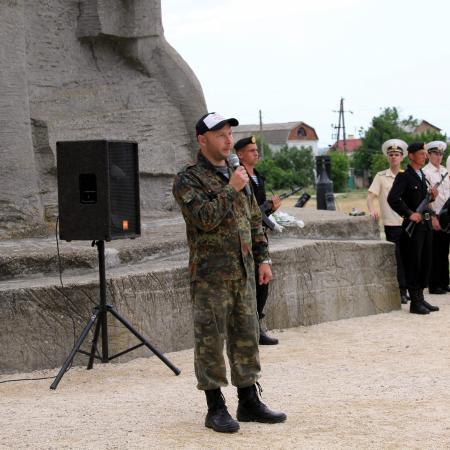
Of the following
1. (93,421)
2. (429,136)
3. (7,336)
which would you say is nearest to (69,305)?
(7,336)

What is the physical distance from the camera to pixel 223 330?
17.7 ft

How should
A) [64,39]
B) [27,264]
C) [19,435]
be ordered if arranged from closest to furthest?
[19,435]
[27,264]
[64,39]

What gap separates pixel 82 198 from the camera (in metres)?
7.02

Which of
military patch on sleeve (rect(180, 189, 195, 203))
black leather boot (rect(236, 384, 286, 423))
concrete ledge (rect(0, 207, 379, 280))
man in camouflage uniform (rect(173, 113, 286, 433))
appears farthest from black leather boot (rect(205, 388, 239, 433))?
concrete ledge (rect(0, 207, 379, 280))

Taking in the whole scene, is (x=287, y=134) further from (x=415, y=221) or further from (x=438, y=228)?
(x=415, y=221)

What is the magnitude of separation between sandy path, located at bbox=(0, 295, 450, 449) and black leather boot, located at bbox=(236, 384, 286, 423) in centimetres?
5

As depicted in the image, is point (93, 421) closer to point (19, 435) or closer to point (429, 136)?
point (19, 435)

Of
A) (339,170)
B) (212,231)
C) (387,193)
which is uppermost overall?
(212,231)

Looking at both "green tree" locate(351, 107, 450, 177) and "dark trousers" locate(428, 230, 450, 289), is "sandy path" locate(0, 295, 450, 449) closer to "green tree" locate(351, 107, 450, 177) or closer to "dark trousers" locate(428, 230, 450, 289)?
"dark trousers" locate(428, 230, 450, 289)

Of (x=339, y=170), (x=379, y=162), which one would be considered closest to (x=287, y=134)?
(x=339, y=170)

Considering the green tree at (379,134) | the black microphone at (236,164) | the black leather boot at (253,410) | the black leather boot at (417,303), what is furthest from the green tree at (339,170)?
the black leather boot at (253,410)

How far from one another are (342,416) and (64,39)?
20.1 ft

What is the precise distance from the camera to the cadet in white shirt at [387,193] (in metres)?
10.6

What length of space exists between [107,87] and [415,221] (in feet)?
11.8
